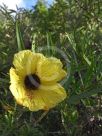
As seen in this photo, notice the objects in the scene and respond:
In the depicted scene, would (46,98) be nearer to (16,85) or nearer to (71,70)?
(16,85)

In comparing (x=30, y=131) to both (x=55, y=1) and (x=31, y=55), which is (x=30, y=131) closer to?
(x=31, y=55)

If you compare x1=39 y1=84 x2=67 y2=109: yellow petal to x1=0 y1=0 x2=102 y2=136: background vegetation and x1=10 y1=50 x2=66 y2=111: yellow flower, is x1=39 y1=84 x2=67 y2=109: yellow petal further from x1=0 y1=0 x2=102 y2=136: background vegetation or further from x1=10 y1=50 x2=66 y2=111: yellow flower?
x1=0 y1=0 x2=102 y2=136: background vegetation

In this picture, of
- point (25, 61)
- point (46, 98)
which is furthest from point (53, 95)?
point (25, 61)

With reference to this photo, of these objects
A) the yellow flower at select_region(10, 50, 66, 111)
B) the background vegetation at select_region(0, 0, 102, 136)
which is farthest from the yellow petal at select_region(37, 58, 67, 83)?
the background vegetation at select_region(0, 0, 102, 136)

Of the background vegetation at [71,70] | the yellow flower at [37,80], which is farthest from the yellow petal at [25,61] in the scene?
the background vegetation at [71,70]

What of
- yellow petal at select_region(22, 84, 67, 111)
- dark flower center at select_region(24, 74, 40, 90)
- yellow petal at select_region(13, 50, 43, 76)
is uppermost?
yellow petal at select_region(13, 50, 43, 76)

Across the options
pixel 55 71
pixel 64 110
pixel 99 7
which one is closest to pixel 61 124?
pixel 64 110
